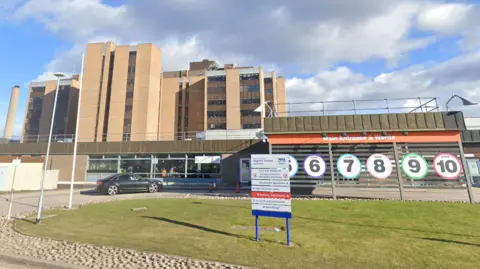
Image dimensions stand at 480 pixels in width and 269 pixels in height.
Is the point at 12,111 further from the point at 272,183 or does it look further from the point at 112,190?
the point at 272,183

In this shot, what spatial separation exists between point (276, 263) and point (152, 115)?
6229cm

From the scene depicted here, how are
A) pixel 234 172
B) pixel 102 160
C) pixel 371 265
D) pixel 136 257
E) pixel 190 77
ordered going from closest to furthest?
1. pixel 371 265
2. pixel 136 257
3. pixel 234 172
4. pixel 102 160
5. pixel 190 77

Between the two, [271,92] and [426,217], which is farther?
[271,92]

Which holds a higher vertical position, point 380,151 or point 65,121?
point 65,121

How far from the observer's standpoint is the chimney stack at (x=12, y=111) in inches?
3095

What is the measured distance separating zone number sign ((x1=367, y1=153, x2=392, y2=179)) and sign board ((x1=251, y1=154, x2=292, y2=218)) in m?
10.3

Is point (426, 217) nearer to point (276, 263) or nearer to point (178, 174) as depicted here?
point (276, 263)

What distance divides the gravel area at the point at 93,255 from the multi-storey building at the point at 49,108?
77.4 metres

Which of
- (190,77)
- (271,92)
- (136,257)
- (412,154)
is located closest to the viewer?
(136,257)

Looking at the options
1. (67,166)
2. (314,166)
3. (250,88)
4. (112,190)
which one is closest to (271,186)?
(314,166)

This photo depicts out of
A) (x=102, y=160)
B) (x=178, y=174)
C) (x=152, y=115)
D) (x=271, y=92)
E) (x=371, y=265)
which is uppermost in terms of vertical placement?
(x=271, y=92)

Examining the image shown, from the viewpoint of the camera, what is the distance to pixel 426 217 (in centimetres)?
877

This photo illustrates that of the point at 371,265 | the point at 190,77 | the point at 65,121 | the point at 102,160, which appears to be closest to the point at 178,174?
the point at 102,160

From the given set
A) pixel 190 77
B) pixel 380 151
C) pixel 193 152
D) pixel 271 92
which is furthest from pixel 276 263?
pixel 190 77
